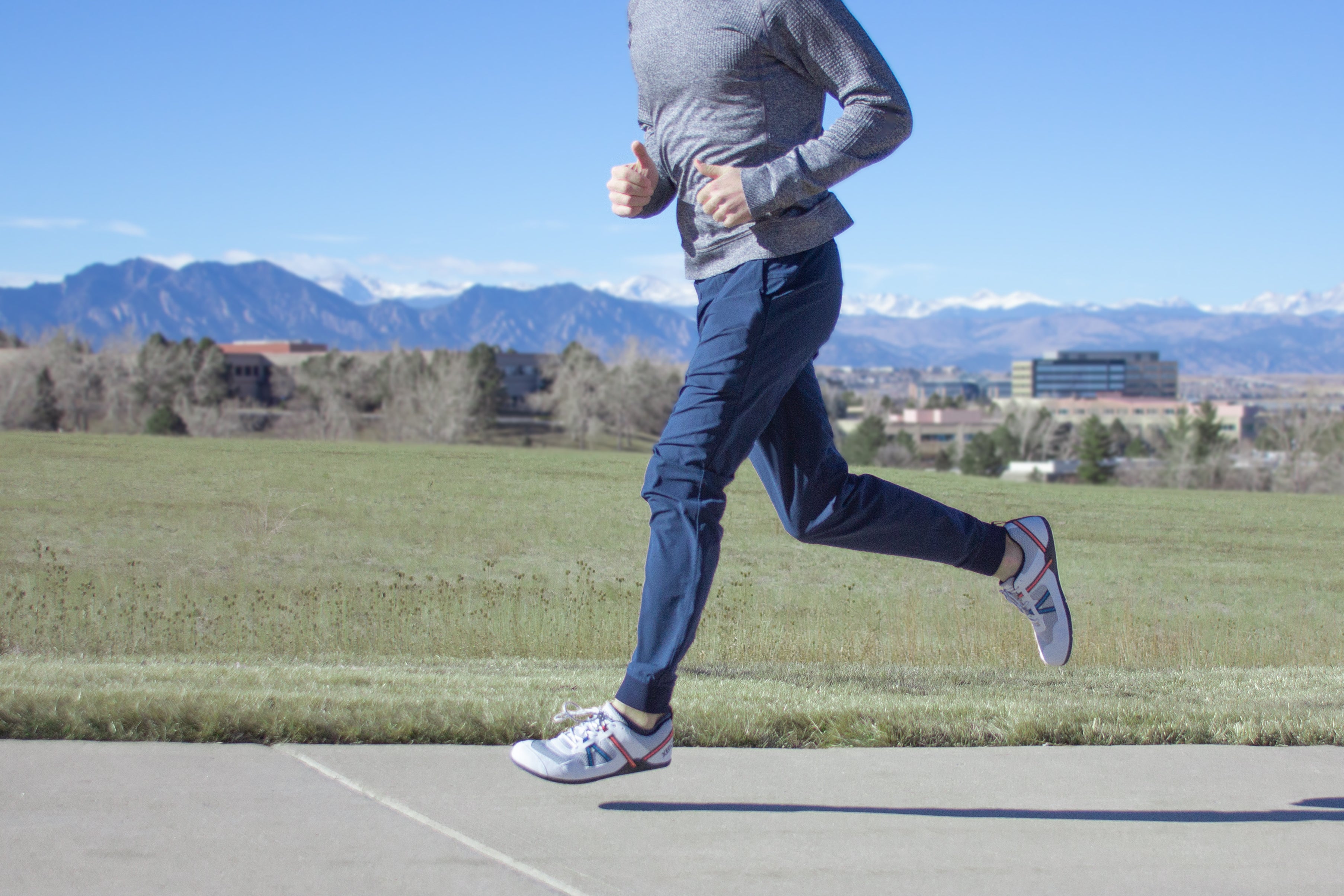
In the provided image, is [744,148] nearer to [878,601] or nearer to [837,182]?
[837,182]

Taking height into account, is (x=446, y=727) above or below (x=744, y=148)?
below

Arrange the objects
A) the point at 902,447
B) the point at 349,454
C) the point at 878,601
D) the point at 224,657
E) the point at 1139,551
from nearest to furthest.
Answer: the point at 224,657, the point at 878,601, the point at 1139,551, the point at 349,454, the point at 902,447

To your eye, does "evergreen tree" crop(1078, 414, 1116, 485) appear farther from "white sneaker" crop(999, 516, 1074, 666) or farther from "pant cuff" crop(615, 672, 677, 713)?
"pant cuff" crop(615, 672, 677, 713)

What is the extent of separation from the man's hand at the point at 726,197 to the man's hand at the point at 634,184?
31 centimetres

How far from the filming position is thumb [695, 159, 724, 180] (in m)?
2.35

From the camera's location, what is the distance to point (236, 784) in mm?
2379

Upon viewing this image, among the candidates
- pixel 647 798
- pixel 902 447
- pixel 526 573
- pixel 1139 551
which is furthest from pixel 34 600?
pixel 902 447

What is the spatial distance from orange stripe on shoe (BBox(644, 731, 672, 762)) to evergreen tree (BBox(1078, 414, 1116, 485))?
77.4 m

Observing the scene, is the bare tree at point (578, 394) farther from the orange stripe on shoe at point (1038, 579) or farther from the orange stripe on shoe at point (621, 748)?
the orange stripe on shoe at point (621, 748)

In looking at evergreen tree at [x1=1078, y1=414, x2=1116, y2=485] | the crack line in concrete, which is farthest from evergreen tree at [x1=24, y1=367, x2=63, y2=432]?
evergreen tree at [x1=1078, y1=414, x2=1116, y2=485]

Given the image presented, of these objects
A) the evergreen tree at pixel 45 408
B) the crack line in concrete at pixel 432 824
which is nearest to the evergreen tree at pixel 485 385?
the evergreen tree at pixel 45 408

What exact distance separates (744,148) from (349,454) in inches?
713

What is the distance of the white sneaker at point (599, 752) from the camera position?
2.34 m

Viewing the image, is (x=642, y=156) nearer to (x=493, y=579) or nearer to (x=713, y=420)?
(x=713, y=420)
